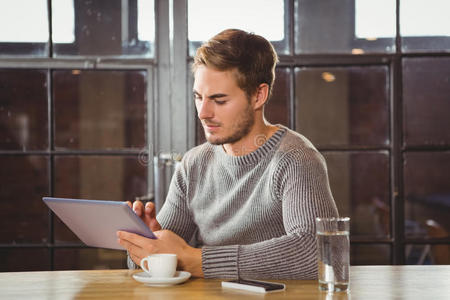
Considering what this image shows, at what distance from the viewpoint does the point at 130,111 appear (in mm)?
2977

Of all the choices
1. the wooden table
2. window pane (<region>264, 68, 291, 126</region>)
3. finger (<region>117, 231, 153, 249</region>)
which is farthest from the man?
window pane (<region>264, 68, 291, 126</region>)

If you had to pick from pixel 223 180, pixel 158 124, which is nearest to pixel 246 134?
pixel 223 180

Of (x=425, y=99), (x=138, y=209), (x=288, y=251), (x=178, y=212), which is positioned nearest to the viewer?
(x=288, y=251)

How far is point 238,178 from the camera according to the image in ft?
6.44

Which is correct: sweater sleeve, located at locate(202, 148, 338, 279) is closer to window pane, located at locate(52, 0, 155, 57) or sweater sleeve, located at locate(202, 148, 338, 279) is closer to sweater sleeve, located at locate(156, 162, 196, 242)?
sweater sleeve, located at locate(156, 162, 196, 242)

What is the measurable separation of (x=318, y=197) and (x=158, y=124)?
143 cm

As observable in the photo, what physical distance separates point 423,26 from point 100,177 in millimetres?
1728

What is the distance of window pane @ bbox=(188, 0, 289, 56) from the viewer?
2949 mm

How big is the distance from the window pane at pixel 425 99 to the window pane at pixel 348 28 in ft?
0.64

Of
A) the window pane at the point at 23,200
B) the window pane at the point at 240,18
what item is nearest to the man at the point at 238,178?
the window pane at the point at 240,18

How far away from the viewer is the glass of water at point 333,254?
1.37 metres

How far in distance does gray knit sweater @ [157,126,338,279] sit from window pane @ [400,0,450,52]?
1.26 m

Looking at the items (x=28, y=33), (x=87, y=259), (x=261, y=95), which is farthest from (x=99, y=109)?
(x=261, y=95)

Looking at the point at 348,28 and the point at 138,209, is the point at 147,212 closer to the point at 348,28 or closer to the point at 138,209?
the point at 138,209
